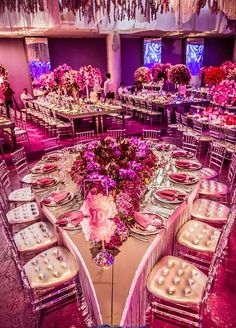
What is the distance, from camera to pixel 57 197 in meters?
2.81

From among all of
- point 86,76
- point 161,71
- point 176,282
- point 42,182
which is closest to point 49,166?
point 42,182

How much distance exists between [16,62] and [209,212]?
1137cm

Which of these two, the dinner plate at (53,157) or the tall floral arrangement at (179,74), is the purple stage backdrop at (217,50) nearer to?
the tall floral arrangement at (179,74)

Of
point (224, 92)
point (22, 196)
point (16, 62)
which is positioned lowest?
point (22, 196)

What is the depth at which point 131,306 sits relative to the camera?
186cm

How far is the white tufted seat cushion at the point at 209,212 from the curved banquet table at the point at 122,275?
1.96 feet

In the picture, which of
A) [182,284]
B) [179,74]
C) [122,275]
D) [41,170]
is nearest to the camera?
[122,275]

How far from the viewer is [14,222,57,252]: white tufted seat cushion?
2670 mm

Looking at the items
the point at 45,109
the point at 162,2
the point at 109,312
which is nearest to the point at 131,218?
the point at 109,312

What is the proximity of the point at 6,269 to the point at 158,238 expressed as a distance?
77.4 inches

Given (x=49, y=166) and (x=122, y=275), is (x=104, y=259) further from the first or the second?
(x=49, y=166)

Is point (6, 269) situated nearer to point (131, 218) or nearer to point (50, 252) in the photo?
point (50, 252)

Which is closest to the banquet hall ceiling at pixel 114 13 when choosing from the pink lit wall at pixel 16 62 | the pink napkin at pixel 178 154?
the pink napkin at pixel 178 154

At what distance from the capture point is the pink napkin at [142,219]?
229cm
